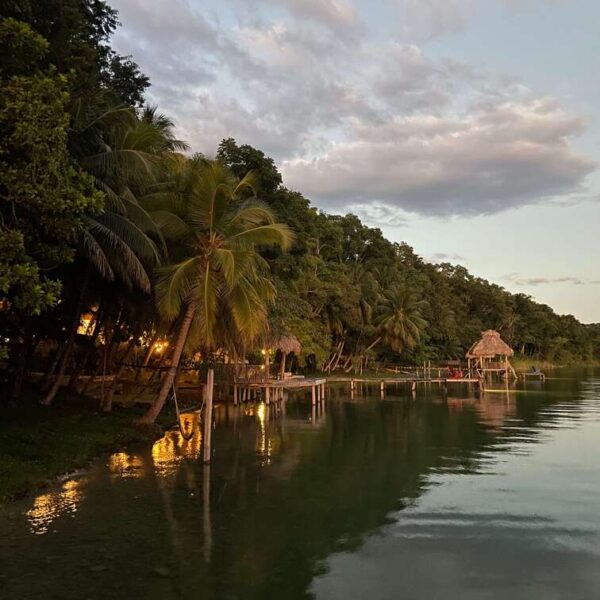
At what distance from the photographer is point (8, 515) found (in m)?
8.55

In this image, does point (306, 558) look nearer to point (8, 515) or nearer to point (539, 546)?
point (539, 546)

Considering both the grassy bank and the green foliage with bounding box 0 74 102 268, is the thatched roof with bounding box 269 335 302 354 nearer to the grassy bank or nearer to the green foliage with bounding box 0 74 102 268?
the grassy bank

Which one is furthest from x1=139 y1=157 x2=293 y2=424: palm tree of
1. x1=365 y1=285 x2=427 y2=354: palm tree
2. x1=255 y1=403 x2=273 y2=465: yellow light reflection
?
x1=365 y1=285 x2=427 y2=354: palm tree

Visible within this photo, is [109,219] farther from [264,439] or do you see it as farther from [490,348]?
[490,348]

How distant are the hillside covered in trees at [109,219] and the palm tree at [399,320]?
1225 cm

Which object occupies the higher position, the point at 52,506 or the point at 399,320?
the point at 399,320

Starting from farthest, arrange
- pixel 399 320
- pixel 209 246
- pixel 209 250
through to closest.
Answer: pixel 399 320 → pixel 209 246 → pixel 209 250

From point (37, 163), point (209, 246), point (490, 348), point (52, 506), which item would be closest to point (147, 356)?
point (209, 246)

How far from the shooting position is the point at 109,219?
12328 mm

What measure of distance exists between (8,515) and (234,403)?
17350 mm

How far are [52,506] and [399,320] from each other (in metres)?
37.3

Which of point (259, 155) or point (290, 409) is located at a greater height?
point (259, 155)

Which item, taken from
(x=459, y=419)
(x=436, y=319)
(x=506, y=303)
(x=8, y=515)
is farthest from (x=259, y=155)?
(x=506, y=303)

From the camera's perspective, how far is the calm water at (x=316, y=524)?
6547mm
